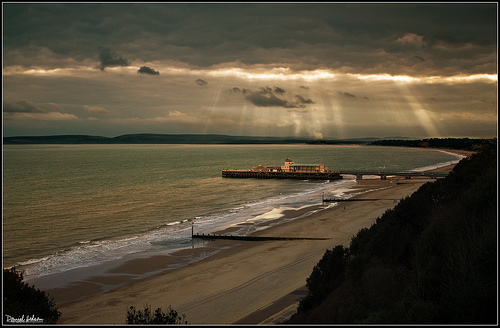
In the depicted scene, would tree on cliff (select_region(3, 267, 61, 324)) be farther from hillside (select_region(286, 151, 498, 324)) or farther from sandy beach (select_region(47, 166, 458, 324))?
hillside (select_region(286, 151, 498, 324))

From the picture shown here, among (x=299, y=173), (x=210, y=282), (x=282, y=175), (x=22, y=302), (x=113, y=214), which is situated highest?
(x=299, y=173)

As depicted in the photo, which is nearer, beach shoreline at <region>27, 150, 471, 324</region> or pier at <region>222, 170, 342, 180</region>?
beach shoreline at <region>27, 150, 471, 324</region>

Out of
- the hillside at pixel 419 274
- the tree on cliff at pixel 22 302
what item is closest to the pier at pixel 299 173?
the hillside at pixel 419 274

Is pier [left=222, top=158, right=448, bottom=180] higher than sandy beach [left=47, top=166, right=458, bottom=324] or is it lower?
higher

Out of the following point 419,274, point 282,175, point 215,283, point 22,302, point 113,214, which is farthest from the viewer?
point 282,175

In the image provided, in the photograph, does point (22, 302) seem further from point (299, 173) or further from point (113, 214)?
point (299, 173)

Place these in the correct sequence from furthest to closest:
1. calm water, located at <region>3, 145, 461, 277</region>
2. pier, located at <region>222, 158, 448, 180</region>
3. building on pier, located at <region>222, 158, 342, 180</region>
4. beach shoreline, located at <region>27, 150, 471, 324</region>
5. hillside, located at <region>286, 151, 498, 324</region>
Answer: building on pier, located at <region>222, 158, 342, 180</region> < pier, located at <region>222, 158, 448, 180</region> < calm water, located at <region>3, 145, 461, 277</region> < beach shoreline, located at <region>27, 150, 471, 324</region> < hillside, located at <region>286, 151, 498, 324</region>

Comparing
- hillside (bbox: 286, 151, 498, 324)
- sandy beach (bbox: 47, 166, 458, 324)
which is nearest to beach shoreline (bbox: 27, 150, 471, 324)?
Answer: sandy beach (bbox: 47, 166, 458, 324)

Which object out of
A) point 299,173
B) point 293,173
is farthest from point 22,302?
point 299,173
